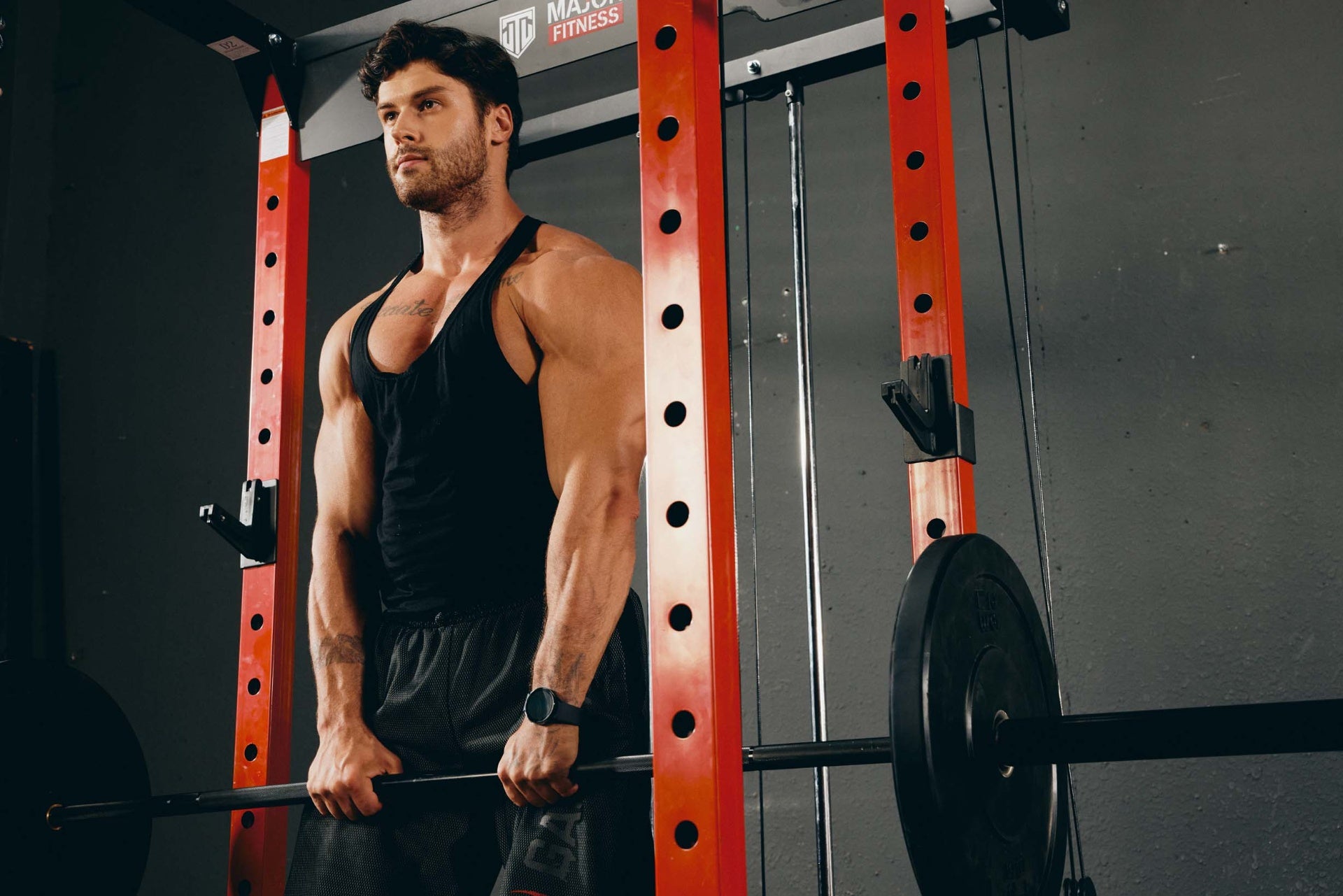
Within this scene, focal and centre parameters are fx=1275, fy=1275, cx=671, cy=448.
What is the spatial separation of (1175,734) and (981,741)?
21cm

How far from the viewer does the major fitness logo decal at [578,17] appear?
2217 mm

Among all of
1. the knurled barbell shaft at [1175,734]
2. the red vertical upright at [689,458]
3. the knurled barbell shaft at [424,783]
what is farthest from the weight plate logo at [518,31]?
the knurled barbell shaft at [1175,734]

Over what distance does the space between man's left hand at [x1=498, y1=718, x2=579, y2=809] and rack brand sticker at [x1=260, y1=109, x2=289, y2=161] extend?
133 centimetres

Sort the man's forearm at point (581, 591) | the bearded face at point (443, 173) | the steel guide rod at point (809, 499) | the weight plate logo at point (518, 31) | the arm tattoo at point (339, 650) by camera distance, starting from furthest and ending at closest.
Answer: the weight plate logo at point (518, 31), the bearded face at point (443, 173), the arm tattoo at point (339, 650), the steel guide rod at point (809, 499), the man's forearm at point (581, 591)

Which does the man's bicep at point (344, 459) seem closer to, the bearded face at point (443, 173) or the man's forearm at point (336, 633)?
the man's forearm at point (336, 633)

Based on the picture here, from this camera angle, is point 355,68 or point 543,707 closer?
point 543,707

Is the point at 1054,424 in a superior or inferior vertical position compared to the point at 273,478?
superior

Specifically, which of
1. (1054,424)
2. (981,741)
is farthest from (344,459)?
(1054,424)

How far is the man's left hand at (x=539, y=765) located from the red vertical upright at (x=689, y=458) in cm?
24

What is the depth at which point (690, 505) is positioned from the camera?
4.73 feet

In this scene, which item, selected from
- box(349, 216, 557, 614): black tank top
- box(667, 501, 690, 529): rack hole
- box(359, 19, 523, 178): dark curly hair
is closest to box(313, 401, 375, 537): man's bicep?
box(349, 216, 557, 614): black tank top

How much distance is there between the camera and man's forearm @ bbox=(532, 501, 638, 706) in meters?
1.75

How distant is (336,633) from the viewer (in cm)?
204

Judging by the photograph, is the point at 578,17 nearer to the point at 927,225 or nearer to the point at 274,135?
the point at 274,135
